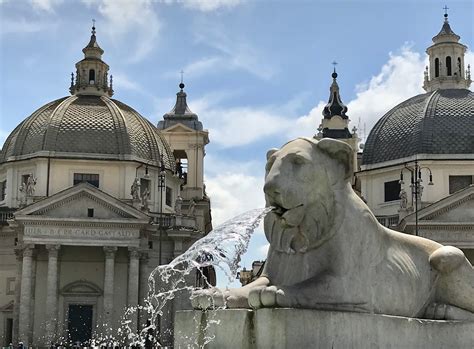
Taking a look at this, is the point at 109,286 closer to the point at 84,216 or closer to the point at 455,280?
the point at 84,216

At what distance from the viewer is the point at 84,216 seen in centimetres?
5725

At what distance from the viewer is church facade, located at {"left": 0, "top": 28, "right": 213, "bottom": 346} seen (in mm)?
56750

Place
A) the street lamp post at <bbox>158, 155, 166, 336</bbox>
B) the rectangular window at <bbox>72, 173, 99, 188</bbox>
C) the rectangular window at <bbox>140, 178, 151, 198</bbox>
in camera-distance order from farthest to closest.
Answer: the rectangular window at <bbox>140, 178, 151, 198</bbox> < the rectangular window at <bbox>72, 173, 99, 188</bbox> < the street lamp post at <bbox>158, 155, 166, 336</bbox>

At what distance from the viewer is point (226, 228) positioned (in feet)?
34.1

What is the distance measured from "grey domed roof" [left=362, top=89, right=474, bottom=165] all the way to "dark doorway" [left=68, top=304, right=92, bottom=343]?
78.7ft

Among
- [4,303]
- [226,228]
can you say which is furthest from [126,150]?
[226,228]

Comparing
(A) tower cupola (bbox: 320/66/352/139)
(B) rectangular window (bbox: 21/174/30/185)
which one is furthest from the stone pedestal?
(A) tower cupola (bbox: 320/66/352/139)

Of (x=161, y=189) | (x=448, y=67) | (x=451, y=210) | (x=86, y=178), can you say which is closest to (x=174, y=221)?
(x=161, y=189)

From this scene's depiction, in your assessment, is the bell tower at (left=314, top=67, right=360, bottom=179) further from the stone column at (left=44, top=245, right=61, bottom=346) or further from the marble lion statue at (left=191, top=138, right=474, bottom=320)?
the marble lion statue at (left=191, top=138, right=474, bottom=320)

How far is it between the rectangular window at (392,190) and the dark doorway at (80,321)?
23.3m

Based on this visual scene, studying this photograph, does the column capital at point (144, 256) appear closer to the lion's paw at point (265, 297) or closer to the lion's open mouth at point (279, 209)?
the lion's open mouth at point (279, 209)

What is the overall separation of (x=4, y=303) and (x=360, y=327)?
57.3m

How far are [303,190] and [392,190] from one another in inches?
2308

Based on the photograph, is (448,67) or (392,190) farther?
(448,67)
